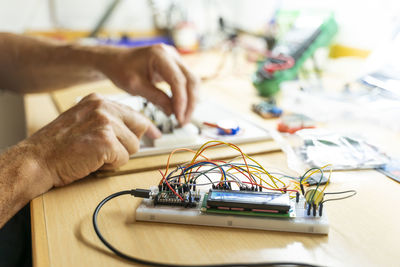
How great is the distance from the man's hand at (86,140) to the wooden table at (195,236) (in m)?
0.04

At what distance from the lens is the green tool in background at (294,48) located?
1036mm

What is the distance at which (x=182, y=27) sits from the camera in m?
1.73

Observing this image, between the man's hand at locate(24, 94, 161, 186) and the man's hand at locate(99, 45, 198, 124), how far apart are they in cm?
17

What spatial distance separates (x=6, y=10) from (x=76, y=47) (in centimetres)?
115

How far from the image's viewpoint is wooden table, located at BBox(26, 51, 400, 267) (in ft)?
1.28

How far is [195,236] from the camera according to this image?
43 cm

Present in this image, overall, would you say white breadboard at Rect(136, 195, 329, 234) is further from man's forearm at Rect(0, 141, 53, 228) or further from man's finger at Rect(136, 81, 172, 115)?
man's finger at Rect(136, 81, 172, 115)

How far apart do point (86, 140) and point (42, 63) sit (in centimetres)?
53

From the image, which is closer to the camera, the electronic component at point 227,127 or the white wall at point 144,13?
the electronic component at point 227,127

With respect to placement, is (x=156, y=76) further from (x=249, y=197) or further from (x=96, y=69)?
(x=249, y=197)

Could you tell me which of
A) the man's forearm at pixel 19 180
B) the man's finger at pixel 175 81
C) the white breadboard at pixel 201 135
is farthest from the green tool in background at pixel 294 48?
the man's forearm at pixel 19 180

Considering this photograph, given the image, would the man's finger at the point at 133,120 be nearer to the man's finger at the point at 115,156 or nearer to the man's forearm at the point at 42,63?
the man's finger at the point at 115,156

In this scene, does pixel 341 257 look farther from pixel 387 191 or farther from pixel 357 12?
pixel 357 12

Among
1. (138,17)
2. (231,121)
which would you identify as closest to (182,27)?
(138,17)
